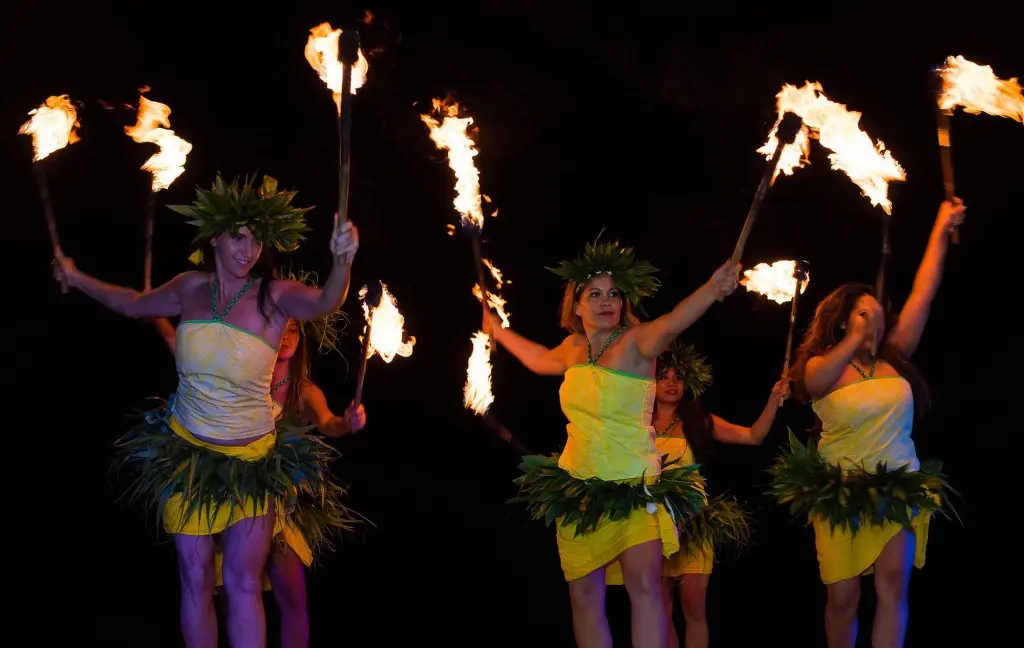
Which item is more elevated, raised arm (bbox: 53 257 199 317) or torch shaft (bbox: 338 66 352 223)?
torch shaft (bbox: 338 66 352 223)

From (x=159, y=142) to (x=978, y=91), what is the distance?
2.91m

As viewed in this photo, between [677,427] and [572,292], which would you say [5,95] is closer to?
[572,292]

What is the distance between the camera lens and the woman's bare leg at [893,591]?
3.95 meters

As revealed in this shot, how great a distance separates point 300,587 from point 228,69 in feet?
7.40

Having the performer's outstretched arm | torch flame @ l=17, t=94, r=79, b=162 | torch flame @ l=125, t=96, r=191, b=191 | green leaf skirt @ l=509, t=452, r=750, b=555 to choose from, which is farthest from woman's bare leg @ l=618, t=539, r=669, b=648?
torch flame @ l=17, t=94, r=79, b=162

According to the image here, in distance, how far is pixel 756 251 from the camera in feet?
17.4

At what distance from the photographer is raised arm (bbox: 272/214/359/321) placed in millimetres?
3328

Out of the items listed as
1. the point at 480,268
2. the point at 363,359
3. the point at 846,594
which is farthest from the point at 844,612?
the point at 363,359

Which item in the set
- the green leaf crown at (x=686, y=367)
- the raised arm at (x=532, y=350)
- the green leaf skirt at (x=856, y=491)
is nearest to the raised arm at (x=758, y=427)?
the green leaf crown at (x=686, y=367)

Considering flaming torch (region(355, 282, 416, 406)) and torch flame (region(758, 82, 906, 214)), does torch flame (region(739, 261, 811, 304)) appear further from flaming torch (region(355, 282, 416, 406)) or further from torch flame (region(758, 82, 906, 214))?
flaming torch (region(355, 282, 416, 406))

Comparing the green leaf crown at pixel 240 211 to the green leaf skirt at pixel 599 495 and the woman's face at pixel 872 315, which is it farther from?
the woman's face at pixel 872 315

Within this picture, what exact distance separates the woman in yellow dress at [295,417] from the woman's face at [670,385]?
129cm

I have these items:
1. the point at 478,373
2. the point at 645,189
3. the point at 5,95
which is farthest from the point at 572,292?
the point at 5,95

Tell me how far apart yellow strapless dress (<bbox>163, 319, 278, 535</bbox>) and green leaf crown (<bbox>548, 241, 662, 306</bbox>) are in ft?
3.58
